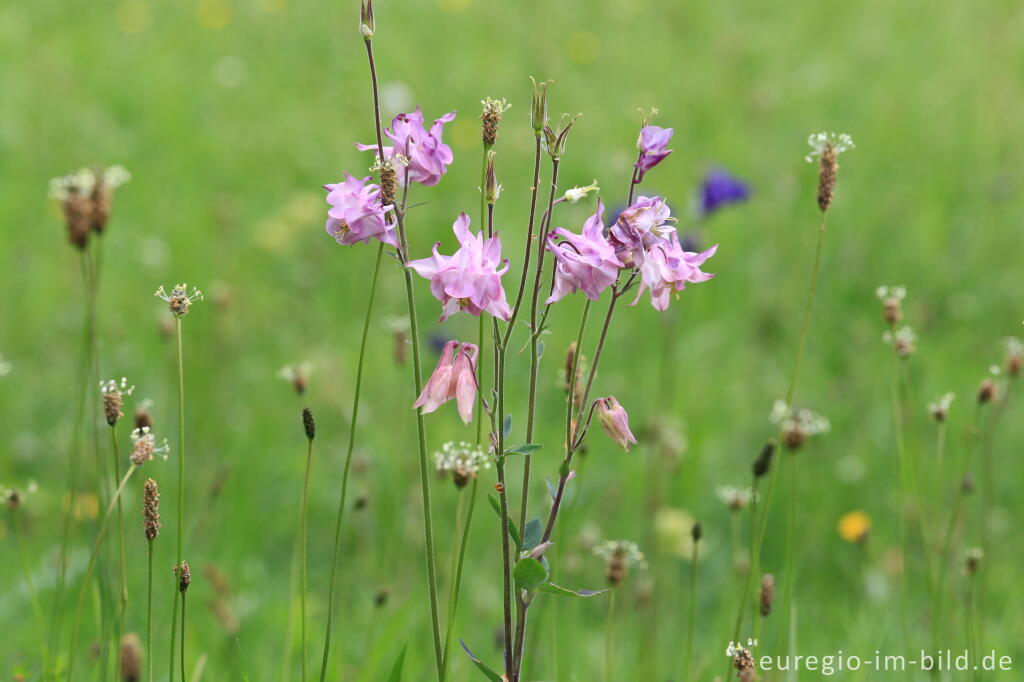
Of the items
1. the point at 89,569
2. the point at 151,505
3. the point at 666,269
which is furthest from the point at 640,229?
the point at 89,569

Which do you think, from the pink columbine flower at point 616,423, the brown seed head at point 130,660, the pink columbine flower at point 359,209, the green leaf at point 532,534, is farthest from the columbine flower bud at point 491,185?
the brown seed head at point 130,660

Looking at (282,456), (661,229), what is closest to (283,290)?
(282,456)

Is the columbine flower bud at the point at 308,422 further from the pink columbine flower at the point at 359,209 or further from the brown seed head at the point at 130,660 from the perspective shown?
the brown seed head at the point at 130,660

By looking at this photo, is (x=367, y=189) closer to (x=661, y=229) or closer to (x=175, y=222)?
(x=661, y=229)

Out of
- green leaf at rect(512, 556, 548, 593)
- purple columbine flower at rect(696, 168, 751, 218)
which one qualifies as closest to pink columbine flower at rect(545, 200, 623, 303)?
green leaf at rect(512, 556, 548, 593)

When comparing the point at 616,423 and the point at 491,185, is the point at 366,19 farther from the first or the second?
the point at 616,423

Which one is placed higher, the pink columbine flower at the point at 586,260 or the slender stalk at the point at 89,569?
the pink columbine flower at the point at 586,260

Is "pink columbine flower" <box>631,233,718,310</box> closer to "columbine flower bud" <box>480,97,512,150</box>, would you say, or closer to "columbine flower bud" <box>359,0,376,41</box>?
"columbine flower bud" <box>480,97,512,150</box>
